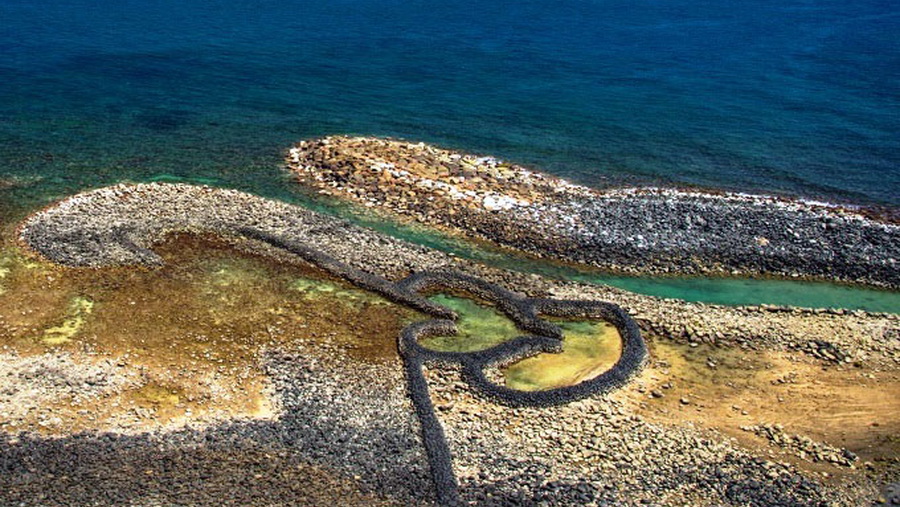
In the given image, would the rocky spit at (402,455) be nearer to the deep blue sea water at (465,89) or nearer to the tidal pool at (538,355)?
the tidal pool at (538,355)

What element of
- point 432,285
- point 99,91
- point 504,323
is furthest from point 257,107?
point 504,323

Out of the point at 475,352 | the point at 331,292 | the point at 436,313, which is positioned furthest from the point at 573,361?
the point at 331,292

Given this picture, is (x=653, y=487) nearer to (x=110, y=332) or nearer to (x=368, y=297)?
(x=368, y=297)

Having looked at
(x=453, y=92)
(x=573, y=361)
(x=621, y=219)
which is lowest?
(x=573, y=361)

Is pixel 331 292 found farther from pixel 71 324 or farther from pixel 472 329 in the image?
pixel 71 324

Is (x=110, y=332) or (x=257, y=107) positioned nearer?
(x=110, y=332)

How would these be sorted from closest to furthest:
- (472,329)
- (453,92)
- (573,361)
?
(573,361)
(472,329)
(453,92)
